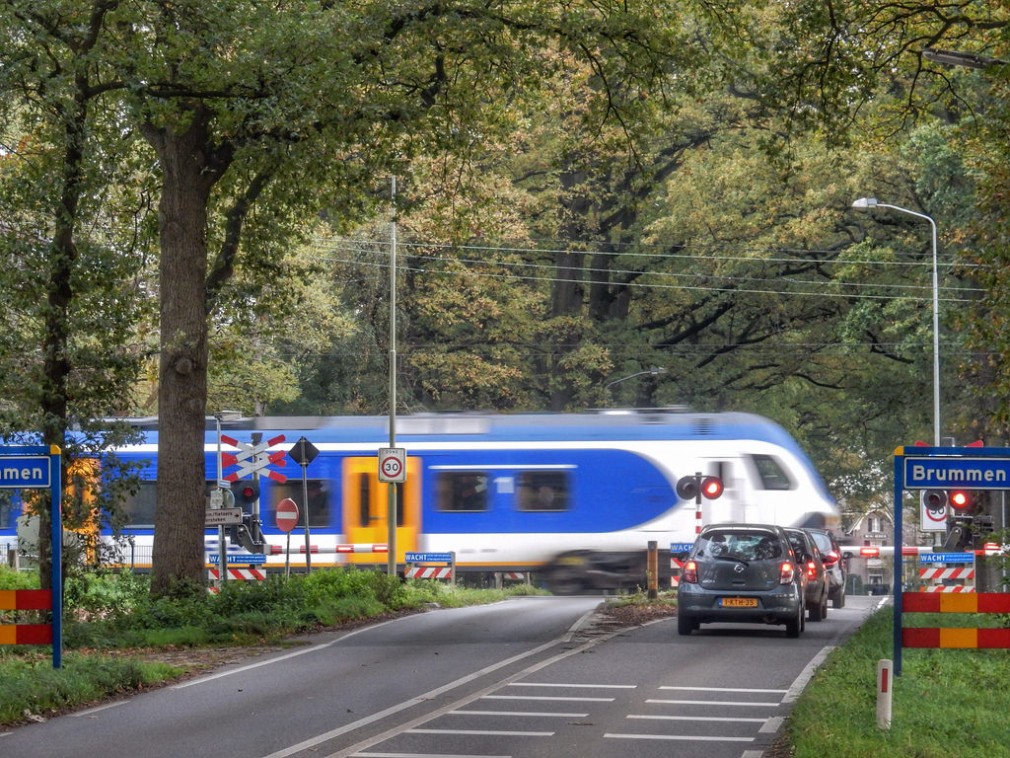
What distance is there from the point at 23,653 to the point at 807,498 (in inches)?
947

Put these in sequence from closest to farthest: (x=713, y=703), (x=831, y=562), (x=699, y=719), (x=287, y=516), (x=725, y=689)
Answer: (x=699, y=719) < (x=713, y=703) < (x=725, y=689) < (x=287, y=516) < (x=831, y=562)

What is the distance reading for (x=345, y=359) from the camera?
4991 cm

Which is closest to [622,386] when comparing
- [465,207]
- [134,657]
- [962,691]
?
[465,207]

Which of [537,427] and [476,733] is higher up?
[537,427]

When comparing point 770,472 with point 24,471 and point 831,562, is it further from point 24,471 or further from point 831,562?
point 24,471

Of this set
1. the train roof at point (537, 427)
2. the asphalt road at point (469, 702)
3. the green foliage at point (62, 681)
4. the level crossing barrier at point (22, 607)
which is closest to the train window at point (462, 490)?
the train roof at point (537, 427)

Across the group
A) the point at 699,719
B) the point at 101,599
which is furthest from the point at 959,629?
the point at 101,599

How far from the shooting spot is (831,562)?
30703mm

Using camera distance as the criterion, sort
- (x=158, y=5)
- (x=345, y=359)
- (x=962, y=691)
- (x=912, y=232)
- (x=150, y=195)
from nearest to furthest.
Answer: (x=962, y=691)
(x=158, y=5)
(x=150, y=195)
(x=912, y=232)
(x=345, y=359)

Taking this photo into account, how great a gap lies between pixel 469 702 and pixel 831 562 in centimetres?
1787

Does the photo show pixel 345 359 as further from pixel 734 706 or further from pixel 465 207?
pixel 734 706

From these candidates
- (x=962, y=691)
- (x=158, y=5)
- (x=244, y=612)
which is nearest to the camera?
(x=962, y=691)

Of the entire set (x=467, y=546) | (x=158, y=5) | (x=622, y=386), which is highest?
(x=158, y=5)

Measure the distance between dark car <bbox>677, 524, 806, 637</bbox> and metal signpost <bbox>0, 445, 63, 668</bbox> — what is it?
9127 mm
